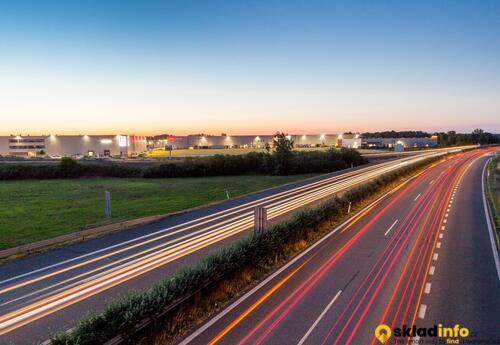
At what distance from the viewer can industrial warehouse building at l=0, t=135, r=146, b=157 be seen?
9006 cm

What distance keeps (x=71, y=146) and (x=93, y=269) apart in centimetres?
9113

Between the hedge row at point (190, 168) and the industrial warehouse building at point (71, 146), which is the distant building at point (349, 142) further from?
the industrial warehouse building at point (71, 146)

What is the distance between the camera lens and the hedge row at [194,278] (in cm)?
752

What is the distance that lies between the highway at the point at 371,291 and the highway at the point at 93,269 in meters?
4.56

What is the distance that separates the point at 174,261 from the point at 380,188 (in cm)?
2773

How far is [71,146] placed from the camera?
92000mm

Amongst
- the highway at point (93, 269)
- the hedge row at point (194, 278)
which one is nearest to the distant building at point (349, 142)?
the highway at point (93, 269)

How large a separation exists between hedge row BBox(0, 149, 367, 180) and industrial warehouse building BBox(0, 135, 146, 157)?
97.1ft

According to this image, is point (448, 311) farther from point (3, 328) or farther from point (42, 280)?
point (42, 280)

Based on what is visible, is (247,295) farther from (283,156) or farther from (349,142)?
(349,142)

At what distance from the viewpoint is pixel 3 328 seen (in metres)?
9.62

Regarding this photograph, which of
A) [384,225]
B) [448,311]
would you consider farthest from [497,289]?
[384,225]

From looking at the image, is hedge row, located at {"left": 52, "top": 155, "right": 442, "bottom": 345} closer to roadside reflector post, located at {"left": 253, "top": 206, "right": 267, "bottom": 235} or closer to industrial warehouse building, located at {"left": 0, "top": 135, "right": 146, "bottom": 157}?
roadside reflector post, located at {"left": 253, "top": 206, "right": 267, "bottom": 235}

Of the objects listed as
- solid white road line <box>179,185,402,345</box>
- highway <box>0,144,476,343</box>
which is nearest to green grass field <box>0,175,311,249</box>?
highway <box>0,144,476,343</box>
